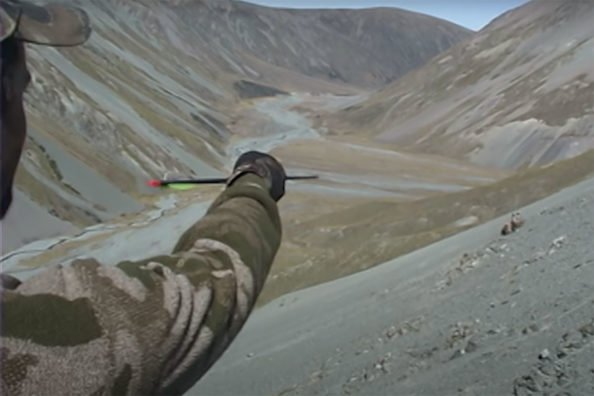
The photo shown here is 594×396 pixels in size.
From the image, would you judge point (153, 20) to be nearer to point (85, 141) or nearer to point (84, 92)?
point (84, 92)

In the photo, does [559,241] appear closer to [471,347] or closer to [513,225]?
[513,225]

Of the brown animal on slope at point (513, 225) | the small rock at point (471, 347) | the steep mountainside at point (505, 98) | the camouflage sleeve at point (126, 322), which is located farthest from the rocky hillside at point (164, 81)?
the camouflage sleeve at point (126, 322)

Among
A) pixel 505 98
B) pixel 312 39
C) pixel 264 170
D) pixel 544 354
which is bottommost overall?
pixel 312 39

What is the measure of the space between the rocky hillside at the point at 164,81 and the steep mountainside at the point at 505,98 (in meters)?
14.7

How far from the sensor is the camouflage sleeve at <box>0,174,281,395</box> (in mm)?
2047

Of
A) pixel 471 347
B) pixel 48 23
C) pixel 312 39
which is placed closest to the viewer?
pixel 48 23

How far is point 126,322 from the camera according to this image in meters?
2.23

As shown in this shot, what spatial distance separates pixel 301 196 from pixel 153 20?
9559 centimetres

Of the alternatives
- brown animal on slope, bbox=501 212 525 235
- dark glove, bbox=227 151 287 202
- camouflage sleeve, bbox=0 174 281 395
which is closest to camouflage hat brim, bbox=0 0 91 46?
camouflage sleeve, bbox=0 174 281 395

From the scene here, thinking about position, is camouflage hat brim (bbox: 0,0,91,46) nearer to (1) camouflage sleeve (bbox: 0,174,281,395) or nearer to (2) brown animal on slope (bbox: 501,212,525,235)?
(1) camouflage sleeve (bbox: 0,174,281,395)

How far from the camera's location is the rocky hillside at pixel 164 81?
36.2 meters

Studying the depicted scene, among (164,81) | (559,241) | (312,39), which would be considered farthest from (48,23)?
(312,39)

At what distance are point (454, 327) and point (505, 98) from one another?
59566 millimetres

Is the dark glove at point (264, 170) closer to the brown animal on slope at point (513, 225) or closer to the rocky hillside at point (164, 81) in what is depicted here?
the brown animal on slope at point (513, 225)
